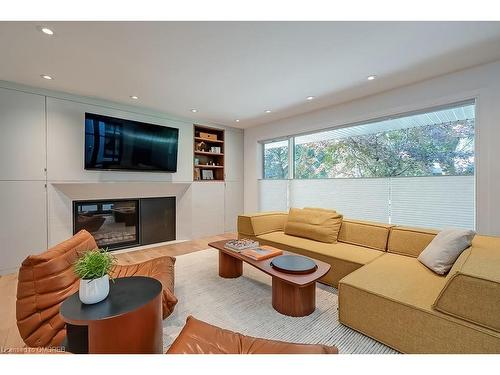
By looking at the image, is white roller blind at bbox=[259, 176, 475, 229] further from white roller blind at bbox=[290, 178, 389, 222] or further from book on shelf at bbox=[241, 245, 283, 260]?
book on shelf at bbox=[241, 245, 283, 260]

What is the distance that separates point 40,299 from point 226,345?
1278 mm

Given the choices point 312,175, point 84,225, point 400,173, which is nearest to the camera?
point 400,173

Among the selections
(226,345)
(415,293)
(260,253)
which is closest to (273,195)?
(260,253)

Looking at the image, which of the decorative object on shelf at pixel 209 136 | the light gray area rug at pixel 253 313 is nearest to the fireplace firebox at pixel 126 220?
the decorative object on shelf at pixel 209 136

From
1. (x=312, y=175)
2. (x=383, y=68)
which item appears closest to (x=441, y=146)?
(x=383, y=68)

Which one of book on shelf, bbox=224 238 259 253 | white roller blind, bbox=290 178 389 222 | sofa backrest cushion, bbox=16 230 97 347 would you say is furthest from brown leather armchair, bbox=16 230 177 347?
white roller blind, bbox=290 178 389 222

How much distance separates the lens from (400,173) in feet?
10.2

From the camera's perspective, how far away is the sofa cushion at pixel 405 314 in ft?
4.22

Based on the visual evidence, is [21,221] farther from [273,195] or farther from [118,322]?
[273,195]

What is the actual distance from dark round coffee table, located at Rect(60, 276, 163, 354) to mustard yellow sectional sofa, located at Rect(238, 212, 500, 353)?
4.59 feet

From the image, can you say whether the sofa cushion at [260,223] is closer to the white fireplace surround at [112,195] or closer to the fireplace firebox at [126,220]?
the white fireplace surround at [112,195]

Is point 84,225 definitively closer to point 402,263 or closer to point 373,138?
point 402,263

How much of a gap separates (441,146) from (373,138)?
32.9 inches
